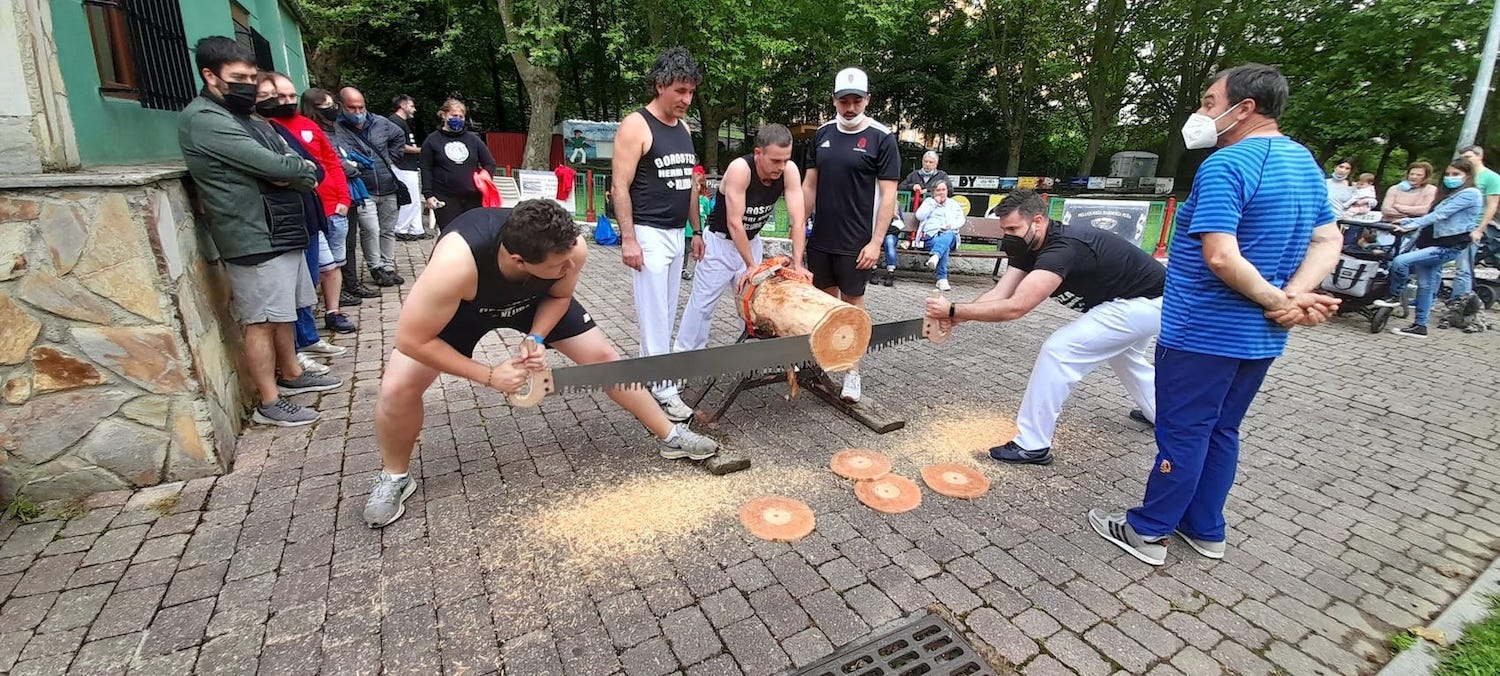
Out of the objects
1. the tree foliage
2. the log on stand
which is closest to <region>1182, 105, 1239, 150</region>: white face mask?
the log on stand

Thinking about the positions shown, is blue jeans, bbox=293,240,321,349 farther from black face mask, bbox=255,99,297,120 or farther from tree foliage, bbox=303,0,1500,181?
tree foliage, bbox=303,0,1500,181

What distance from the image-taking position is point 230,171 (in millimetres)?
3621

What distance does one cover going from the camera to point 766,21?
1830cm

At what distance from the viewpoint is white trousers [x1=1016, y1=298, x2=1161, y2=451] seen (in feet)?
12.4

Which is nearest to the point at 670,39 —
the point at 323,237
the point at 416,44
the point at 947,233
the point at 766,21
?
the point at 766,21

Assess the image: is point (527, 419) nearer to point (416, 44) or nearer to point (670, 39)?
point (670, 39)

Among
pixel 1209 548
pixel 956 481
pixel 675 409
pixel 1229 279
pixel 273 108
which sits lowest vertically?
pixel 1209 548

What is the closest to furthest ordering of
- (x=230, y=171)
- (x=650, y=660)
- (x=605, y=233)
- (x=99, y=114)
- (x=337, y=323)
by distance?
(x=650, y=660) → (x=230, y=171) → (x=99, y=114) → (x=337, y=323) → (x=605, y=233)

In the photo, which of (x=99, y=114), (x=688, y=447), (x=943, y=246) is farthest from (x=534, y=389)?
(x=943, y=246)

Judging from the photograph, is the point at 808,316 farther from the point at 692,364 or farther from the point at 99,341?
the point at 99,341

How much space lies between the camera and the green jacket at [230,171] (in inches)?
139

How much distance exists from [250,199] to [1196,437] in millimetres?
Result: 4814

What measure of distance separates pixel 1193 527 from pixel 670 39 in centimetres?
1892

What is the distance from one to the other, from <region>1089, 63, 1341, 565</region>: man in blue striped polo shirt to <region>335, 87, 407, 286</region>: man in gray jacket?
6922mm
